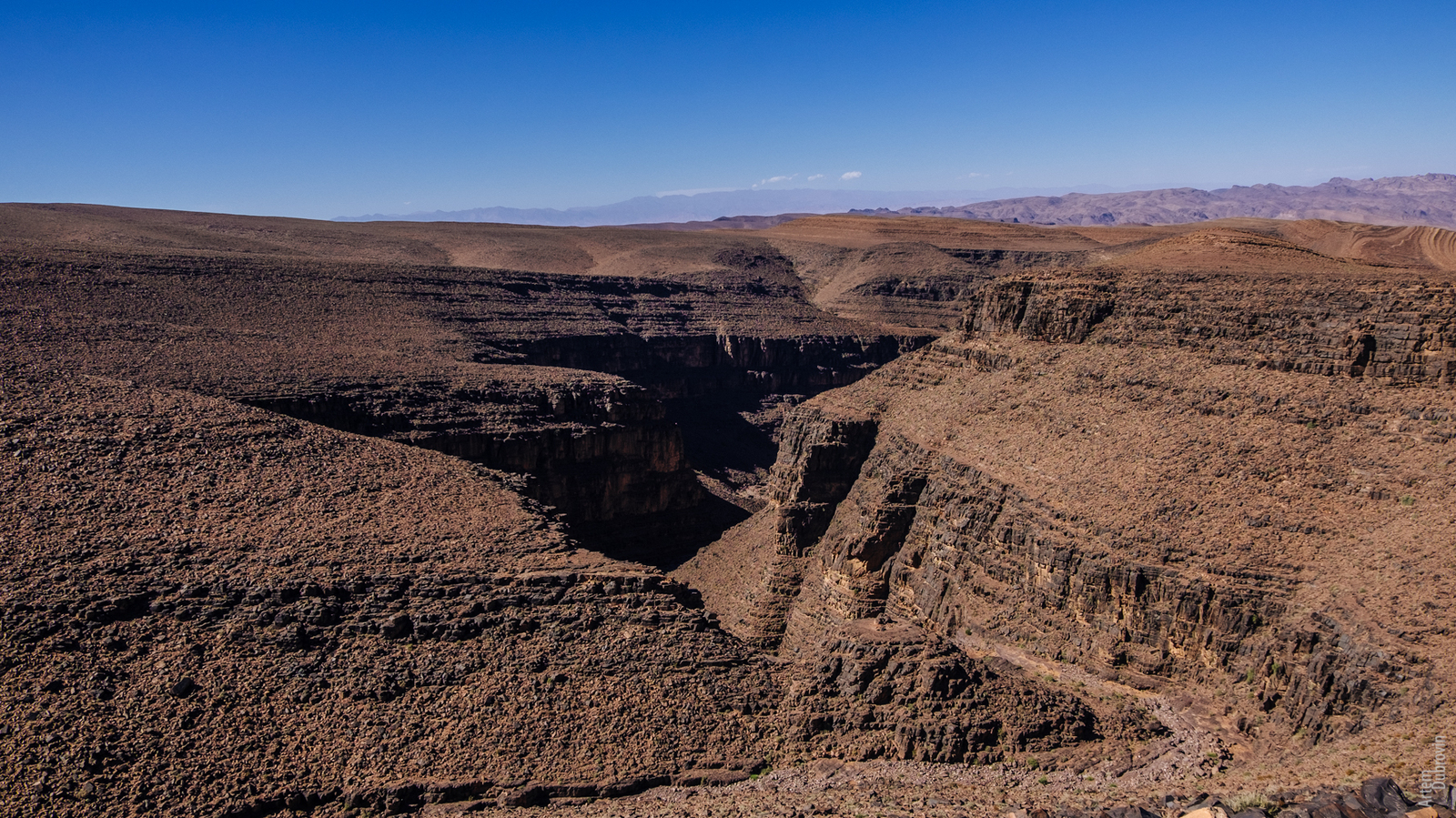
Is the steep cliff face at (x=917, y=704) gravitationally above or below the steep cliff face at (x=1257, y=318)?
below

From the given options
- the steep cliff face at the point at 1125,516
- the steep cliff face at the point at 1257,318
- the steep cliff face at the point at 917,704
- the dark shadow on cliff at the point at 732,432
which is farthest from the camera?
the dark shadow on cliff at the point at 732,432

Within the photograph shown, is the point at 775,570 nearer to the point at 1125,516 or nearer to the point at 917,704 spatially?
the point at 1125,516

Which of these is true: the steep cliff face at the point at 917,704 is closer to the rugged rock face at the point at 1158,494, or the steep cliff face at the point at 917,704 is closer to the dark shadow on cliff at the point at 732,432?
the rugged rock face at the point at 1158,494

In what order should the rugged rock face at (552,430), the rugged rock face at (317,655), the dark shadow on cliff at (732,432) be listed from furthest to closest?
the dark shadow on cliff at (732,432)
the rugged rock face at (552,430)
the rugged rock face at (317,655)

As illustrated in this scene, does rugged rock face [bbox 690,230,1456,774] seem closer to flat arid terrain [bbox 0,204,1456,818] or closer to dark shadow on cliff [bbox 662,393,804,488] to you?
flat arid terrain [bbox 0,204,1456,818]

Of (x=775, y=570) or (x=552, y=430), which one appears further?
(x=552, y=430)

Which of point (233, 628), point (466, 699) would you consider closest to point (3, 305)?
point (233, 628)

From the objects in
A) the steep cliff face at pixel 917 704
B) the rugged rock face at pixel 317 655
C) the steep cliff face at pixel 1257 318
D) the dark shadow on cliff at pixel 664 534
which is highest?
the steep cliff face at pixel 1257 318

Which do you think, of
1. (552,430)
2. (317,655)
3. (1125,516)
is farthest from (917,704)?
(552,430)

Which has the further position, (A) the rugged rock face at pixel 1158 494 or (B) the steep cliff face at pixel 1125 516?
(A) the rugged rock face at pixel 1158 494

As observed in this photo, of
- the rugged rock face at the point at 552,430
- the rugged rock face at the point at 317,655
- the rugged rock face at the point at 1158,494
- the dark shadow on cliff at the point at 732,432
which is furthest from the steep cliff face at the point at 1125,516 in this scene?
the dark shadow on cliff at the point at 732,432
